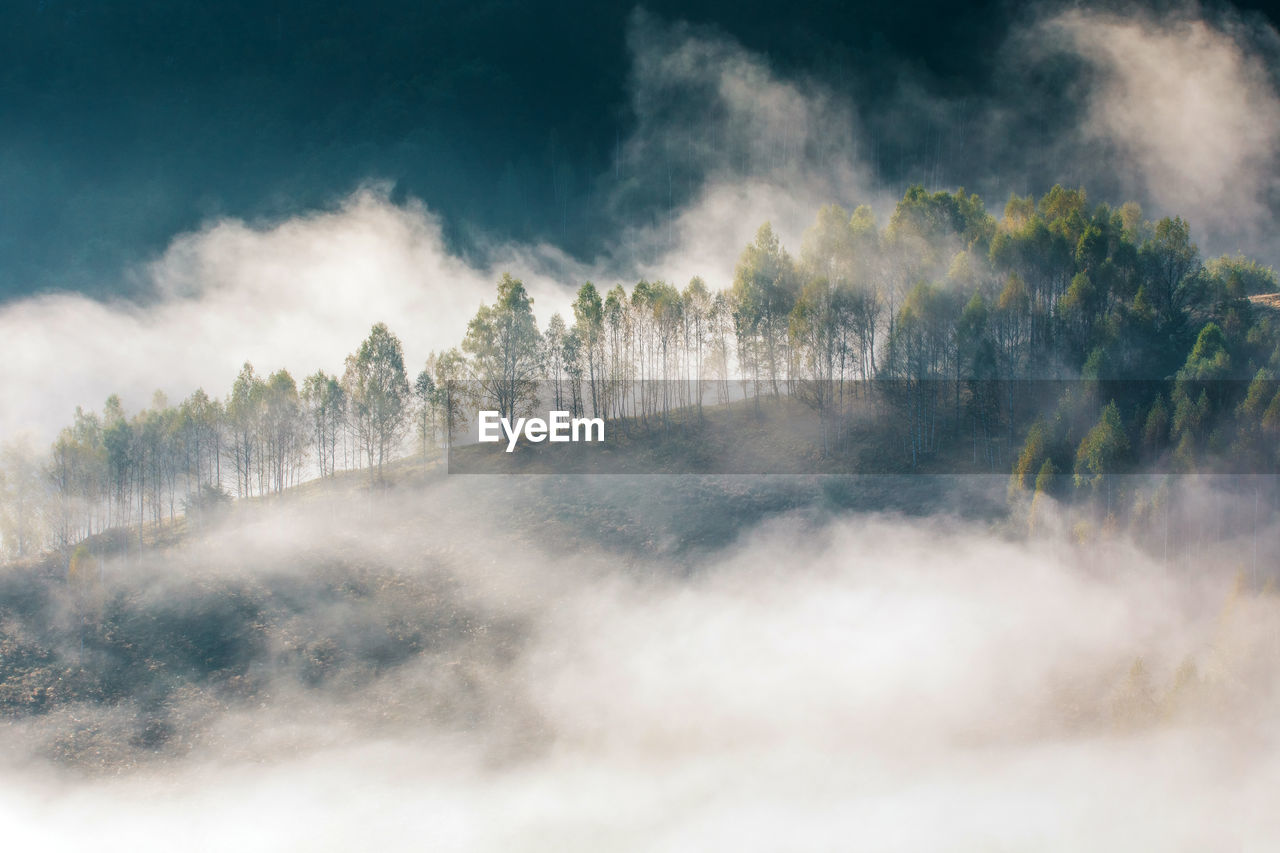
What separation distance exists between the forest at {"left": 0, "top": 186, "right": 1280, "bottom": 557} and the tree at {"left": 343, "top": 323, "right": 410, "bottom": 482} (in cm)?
17

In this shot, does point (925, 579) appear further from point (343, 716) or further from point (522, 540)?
point (343, 716)

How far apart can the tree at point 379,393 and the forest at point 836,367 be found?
172 mm

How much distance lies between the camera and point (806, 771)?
33531 millimetres

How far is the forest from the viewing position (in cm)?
5300

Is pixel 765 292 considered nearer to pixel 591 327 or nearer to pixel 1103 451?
pixel 591 327

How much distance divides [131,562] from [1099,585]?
64.1 metres

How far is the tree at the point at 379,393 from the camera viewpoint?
60.0m

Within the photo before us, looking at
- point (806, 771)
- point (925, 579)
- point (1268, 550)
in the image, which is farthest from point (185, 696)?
point (1268, 550)

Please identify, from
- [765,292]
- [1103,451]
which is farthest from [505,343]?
[1103,451]

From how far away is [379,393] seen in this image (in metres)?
60.3

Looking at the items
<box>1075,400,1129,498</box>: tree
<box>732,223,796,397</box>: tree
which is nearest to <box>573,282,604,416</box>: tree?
<box>732,223,796,397</box>: tree

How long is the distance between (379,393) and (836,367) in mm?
38390

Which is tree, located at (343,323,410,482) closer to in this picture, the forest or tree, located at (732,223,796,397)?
the forest

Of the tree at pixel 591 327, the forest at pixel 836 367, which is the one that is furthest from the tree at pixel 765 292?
the tree at pixel 591 327
